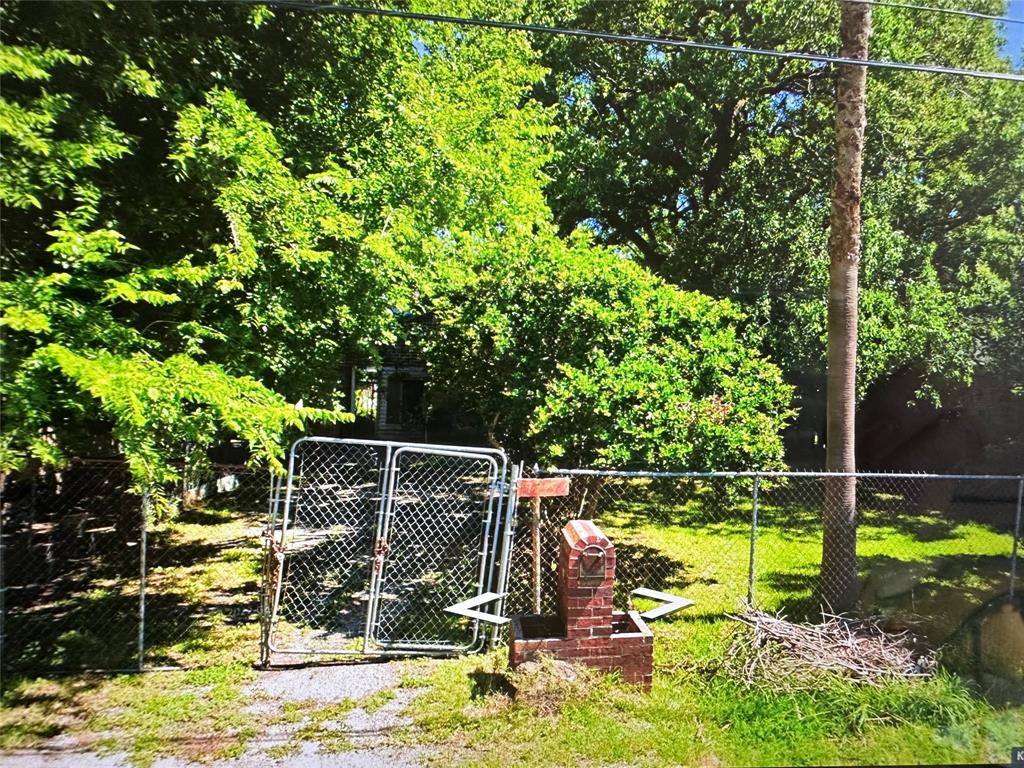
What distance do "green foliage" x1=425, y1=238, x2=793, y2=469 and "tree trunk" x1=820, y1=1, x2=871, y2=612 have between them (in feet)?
1.70

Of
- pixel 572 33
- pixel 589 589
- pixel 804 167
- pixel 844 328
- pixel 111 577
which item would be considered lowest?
pixel 111 577

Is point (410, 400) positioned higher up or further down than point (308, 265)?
further down

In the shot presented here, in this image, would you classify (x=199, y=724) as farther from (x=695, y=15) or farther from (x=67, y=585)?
(x=695, y=15)

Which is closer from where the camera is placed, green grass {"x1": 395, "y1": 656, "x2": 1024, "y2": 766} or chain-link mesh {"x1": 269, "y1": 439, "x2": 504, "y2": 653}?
green grass {"x1": 395, "y1": 656, "x2": 1024, "y2": 766}

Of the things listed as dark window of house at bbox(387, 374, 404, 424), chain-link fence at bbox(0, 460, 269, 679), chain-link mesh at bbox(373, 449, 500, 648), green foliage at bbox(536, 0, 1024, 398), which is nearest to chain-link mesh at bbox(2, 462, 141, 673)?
chain-link fence at bbox(0, 460, 269, 679)

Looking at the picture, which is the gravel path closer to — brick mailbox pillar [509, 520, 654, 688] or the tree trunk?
brick mailbox pillar [509, 520, 654, 688]

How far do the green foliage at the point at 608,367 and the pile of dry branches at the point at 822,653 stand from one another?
58.8 inches

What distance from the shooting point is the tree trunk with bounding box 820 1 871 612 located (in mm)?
5320

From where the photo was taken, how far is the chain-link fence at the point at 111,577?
466cm

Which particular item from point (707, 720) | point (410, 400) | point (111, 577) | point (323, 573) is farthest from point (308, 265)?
point (410, 400)

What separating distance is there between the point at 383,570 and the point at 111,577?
3.26 m

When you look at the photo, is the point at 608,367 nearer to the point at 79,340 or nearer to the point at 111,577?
the point at 79,340

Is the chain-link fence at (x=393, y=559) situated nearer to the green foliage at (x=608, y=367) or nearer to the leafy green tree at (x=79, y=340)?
the green foliage at (x=608, y=367)

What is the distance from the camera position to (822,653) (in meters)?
4.19
